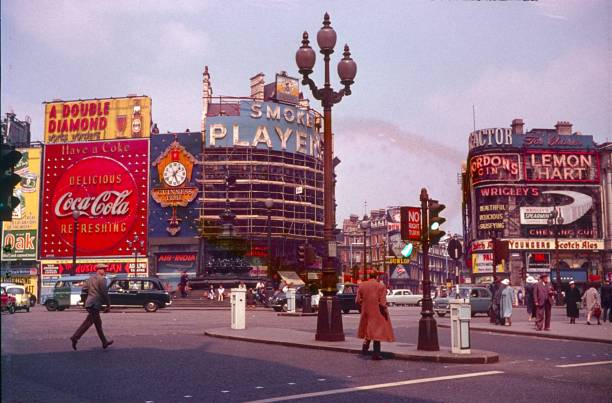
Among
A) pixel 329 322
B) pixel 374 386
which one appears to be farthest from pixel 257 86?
pixel 374 386

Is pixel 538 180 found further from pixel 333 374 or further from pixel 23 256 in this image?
pixel 333 374

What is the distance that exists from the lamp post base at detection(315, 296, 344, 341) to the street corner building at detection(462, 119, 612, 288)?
202ft

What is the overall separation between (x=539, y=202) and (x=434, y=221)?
6686 centimetres

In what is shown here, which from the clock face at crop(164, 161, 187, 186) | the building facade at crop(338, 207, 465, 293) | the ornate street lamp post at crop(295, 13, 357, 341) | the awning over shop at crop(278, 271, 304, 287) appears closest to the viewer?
the ornate street lamp post at crop(295, 13, 357, 341)

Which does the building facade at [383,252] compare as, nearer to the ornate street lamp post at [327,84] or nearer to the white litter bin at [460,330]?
the ornate street lamp post at [327,84]

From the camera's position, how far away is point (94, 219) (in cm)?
7662

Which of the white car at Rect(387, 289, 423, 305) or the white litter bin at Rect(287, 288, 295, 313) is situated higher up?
the white litter bin at Rect(287, 288, 295, 313)

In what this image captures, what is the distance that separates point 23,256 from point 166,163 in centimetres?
1973

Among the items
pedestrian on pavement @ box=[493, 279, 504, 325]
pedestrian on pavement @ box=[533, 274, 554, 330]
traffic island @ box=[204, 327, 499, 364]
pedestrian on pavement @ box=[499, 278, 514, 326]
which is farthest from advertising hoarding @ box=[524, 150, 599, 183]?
traffic island @ box=[204, 327, 499, 364]

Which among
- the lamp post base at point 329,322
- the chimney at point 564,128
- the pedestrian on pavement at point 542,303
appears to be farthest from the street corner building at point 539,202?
the lamp post base at point 329,322

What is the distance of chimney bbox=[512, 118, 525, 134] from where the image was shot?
84.6 meters

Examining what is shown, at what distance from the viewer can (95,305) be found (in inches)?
538

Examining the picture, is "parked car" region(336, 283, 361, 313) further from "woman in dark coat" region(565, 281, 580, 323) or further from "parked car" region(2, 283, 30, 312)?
"parked car" region(2, 283, 30, 312)

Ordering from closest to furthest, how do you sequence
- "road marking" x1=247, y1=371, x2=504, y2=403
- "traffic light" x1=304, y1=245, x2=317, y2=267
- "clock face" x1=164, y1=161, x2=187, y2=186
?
1. "road marking" x1=247, y1=371, x2=504, y2=403
2. "traffic light" x1=304, y1=245, x2=317, y2=267
3. "clock face" x1=164, y1=161, x2=187, y2=186
